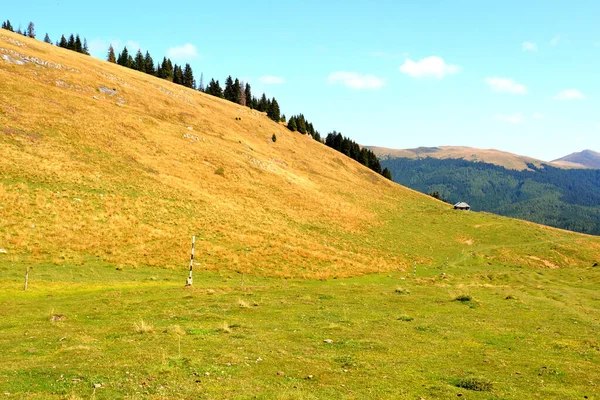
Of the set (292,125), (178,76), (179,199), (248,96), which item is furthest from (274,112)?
(179,199)

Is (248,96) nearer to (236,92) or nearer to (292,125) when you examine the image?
(236,92)

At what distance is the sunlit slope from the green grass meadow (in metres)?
12.2

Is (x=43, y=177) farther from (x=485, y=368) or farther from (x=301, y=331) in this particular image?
(x=485, y=368)

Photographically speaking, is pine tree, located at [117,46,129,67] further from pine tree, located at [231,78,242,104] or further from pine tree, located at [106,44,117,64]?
pine tree, located at [231,78,242,104]

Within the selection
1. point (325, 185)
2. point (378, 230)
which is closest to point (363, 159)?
point (325, 185)

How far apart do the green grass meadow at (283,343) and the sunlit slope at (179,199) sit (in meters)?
12.2

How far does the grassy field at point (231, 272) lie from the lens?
11.9 meters

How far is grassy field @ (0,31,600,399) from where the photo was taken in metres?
11.9

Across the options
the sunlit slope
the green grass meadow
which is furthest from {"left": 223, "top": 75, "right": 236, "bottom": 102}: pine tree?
the green grass meadow

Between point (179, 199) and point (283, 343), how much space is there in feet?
155

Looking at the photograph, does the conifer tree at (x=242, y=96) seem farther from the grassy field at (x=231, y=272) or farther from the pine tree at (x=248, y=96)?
the grassy field at (x=231, y=272)

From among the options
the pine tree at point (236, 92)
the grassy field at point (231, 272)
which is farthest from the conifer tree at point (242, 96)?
the grassy field at point (231, 272)

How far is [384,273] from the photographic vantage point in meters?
50.2

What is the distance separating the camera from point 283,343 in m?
15.4
